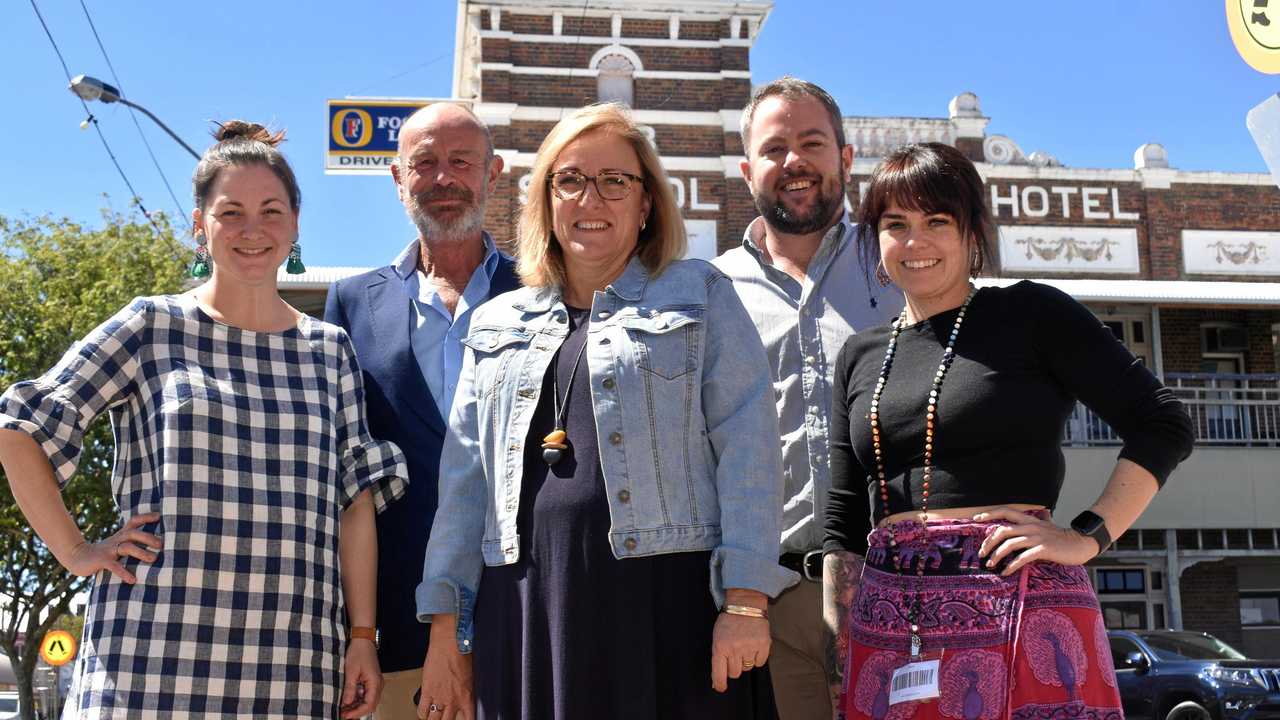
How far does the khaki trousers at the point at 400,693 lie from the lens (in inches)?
143

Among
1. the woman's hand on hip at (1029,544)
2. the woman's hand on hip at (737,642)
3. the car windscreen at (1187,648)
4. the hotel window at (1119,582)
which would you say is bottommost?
the car windscreen at (1187,648)

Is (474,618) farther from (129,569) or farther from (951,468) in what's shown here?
(951,468)

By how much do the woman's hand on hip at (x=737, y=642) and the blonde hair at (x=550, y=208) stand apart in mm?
898

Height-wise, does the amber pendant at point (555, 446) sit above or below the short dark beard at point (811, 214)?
below

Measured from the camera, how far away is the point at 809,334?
370 cm

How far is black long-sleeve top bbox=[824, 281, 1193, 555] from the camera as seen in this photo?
2707 millimetres

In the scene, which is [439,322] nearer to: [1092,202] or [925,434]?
[925,434]

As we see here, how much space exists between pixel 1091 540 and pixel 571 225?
1479mm

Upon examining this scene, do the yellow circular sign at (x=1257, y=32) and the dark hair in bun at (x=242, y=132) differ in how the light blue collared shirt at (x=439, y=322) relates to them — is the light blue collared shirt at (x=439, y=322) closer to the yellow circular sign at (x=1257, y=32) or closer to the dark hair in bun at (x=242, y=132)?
the dark hair in bun at (x=242, y=132)

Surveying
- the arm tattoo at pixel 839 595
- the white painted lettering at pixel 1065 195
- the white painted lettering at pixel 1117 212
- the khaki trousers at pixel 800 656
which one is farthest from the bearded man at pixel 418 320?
the white painted lettering at pixel 1117 212

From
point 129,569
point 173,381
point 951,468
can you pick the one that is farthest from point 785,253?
point 129,569

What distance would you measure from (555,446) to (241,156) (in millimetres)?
1297

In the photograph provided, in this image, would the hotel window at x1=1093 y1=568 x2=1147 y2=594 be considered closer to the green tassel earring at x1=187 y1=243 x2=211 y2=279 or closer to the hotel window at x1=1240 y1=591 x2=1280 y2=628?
the hotel window at x1=1240 y1=591 x2=1280 y2=628

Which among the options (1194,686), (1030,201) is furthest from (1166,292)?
(1194,686)
